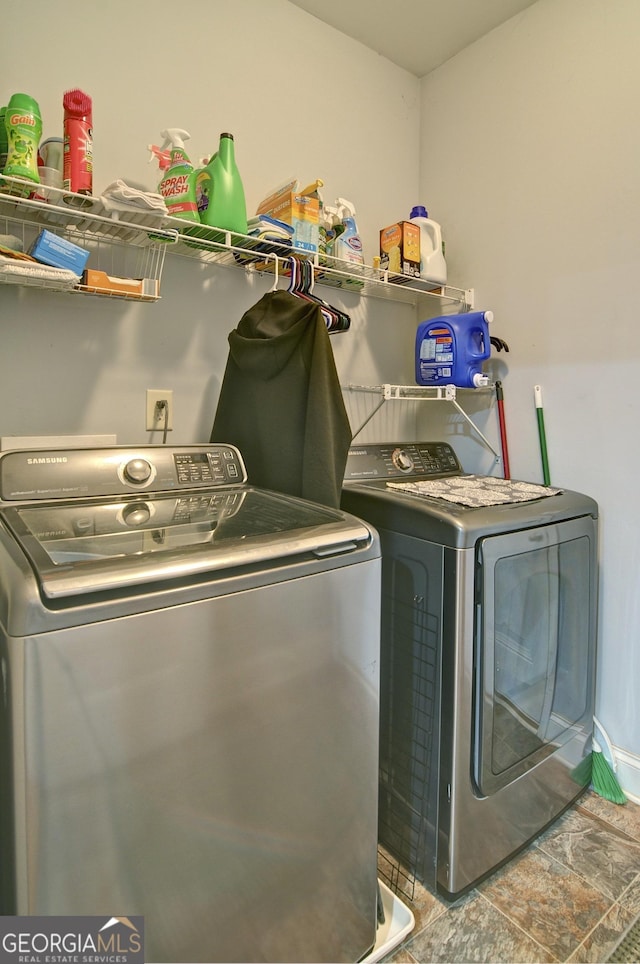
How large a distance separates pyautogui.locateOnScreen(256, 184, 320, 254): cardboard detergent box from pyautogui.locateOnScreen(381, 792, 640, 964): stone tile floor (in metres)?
1.94

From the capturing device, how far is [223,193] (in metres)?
1.53

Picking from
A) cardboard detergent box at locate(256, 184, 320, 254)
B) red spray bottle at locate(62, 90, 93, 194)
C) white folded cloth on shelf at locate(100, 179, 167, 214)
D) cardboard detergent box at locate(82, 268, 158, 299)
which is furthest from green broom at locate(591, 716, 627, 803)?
red spray bottle at locate(62, 90, 93, 194)

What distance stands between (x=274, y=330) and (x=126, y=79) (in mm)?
901

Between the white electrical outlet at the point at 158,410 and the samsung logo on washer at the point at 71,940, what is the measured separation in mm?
1255

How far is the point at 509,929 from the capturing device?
133 cm

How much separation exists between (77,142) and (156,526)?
3.23 feet

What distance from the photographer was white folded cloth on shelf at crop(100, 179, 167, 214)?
1299 mm

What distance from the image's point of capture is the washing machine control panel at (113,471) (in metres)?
1.27

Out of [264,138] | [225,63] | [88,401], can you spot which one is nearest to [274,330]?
[88,401]

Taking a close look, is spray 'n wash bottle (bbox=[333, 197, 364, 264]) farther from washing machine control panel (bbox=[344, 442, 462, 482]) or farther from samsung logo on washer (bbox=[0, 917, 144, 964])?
samsung logo on washer (bbox=[0, 917, 144, 964])

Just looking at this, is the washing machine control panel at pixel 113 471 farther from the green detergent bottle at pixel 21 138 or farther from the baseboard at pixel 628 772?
the baseboard at pixel 628 772

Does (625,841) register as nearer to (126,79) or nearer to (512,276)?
(512,276)

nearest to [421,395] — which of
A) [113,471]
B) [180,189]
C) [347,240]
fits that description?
[347,240]

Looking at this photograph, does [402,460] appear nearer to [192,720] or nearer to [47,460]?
[47,460]
